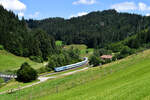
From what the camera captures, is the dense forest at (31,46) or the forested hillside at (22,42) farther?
the forested hillside at (22,42)

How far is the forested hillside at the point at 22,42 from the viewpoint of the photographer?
110 meters

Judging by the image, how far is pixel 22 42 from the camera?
11925 centimetres

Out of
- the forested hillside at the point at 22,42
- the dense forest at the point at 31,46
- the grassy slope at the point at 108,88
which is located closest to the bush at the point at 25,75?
the grassy slope at the point at 108,88

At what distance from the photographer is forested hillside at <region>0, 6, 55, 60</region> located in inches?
4328

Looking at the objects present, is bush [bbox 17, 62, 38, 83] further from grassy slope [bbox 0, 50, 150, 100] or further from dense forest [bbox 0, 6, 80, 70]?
dense forest [bbox 0, 6, 80, 70]

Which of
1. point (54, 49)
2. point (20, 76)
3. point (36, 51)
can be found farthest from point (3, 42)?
point (20, 76)

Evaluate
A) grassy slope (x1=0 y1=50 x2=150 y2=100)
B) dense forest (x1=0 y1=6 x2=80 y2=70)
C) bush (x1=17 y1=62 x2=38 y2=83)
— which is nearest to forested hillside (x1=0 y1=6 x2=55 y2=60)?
dense forest (x1=0 y1=6 x2=80 y2=70)

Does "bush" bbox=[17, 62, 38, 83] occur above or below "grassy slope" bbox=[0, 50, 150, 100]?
below

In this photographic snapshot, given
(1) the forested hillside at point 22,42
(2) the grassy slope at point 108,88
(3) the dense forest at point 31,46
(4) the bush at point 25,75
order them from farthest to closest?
(1) the forested hillside at point 22,42 → (3) the dense forest at point 31,46 → (4) the bush at point 25,75 → (2) the grassy slope at point 108,88

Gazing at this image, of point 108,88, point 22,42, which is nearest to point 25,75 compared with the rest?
point 108,88

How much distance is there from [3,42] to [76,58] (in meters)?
51.4

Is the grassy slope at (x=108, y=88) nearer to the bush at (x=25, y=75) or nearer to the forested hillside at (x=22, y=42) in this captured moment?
the bush at (x=25, y=75)

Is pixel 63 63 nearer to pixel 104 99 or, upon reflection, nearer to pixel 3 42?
pixel 3 42

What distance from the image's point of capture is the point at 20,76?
189 ft
